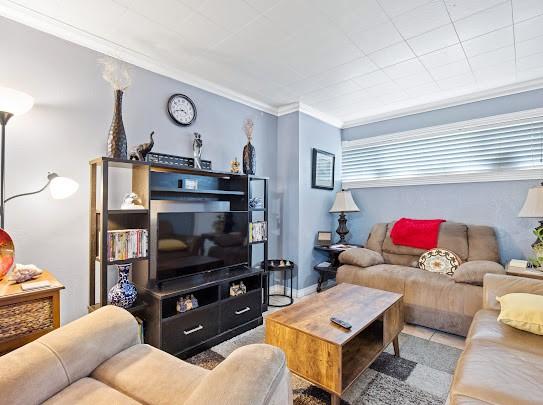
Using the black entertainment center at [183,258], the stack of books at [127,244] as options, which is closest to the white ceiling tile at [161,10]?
the black entertainment center at [183,258]

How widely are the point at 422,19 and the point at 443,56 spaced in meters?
0.64

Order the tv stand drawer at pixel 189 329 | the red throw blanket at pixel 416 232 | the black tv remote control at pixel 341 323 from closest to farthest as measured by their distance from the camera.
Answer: the black tv remote control at pixel 341 323
the tv stand drawer at pixel 189 329
the red throw blanket at pixel 416 232

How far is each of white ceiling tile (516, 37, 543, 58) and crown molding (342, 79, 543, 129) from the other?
2.10 feet

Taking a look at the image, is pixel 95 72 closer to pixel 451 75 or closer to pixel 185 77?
pixel 185 77

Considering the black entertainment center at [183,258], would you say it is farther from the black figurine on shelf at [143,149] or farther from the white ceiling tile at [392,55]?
the white ceiling tile at [392,55]

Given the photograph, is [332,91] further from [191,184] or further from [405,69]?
[191,184]

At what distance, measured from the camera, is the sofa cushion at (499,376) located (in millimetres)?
1063

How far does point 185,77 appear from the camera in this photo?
9.12 feet

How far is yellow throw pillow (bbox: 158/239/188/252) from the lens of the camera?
2.21 meters

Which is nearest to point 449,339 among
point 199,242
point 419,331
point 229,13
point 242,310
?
point 419,331

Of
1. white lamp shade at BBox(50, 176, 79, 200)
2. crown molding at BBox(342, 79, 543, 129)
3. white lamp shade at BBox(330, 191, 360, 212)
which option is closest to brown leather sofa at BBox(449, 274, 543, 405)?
white lamp shade at BBox(330, 191, 360, 212)

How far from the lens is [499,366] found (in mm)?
1246

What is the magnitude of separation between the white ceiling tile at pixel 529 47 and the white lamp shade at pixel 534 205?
1.15 meters

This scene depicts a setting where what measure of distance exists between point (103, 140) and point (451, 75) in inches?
128
